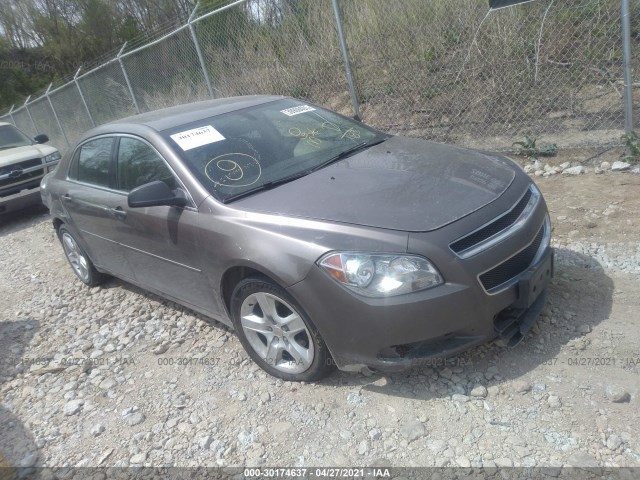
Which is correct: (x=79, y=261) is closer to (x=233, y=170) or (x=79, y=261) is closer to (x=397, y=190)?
(x=233, y=170)

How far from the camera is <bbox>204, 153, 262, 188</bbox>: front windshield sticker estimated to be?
3354 millimetres

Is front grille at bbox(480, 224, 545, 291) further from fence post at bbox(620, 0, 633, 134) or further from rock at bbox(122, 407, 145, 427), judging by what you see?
fence post at bbox(620, 0, 633, 134)

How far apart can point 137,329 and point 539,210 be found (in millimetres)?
3152

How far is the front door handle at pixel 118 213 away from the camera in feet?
12.9

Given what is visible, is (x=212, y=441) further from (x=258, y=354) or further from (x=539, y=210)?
(x=539, y=210)

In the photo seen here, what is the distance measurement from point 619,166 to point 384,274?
12.3 feet

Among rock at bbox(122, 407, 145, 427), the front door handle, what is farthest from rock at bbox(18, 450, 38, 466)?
the front door handle

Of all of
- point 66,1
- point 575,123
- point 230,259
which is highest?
point 66,1

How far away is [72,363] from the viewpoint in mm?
3965

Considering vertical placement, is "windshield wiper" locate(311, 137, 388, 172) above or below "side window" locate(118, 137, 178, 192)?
below

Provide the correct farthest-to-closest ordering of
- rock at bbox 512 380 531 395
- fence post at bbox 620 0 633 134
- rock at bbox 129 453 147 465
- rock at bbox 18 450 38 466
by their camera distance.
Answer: fence post at bbox 620 0 633 134 → rock at bbox 18 450 38 466 → rock at bbox 129 453 147 465 → rock at bbox 512 380 531 395

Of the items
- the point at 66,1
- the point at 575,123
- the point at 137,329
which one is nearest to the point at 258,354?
the point at 137,329

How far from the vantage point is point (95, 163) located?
4.44 m

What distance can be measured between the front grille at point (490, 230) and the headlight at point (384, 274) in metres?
0.20
